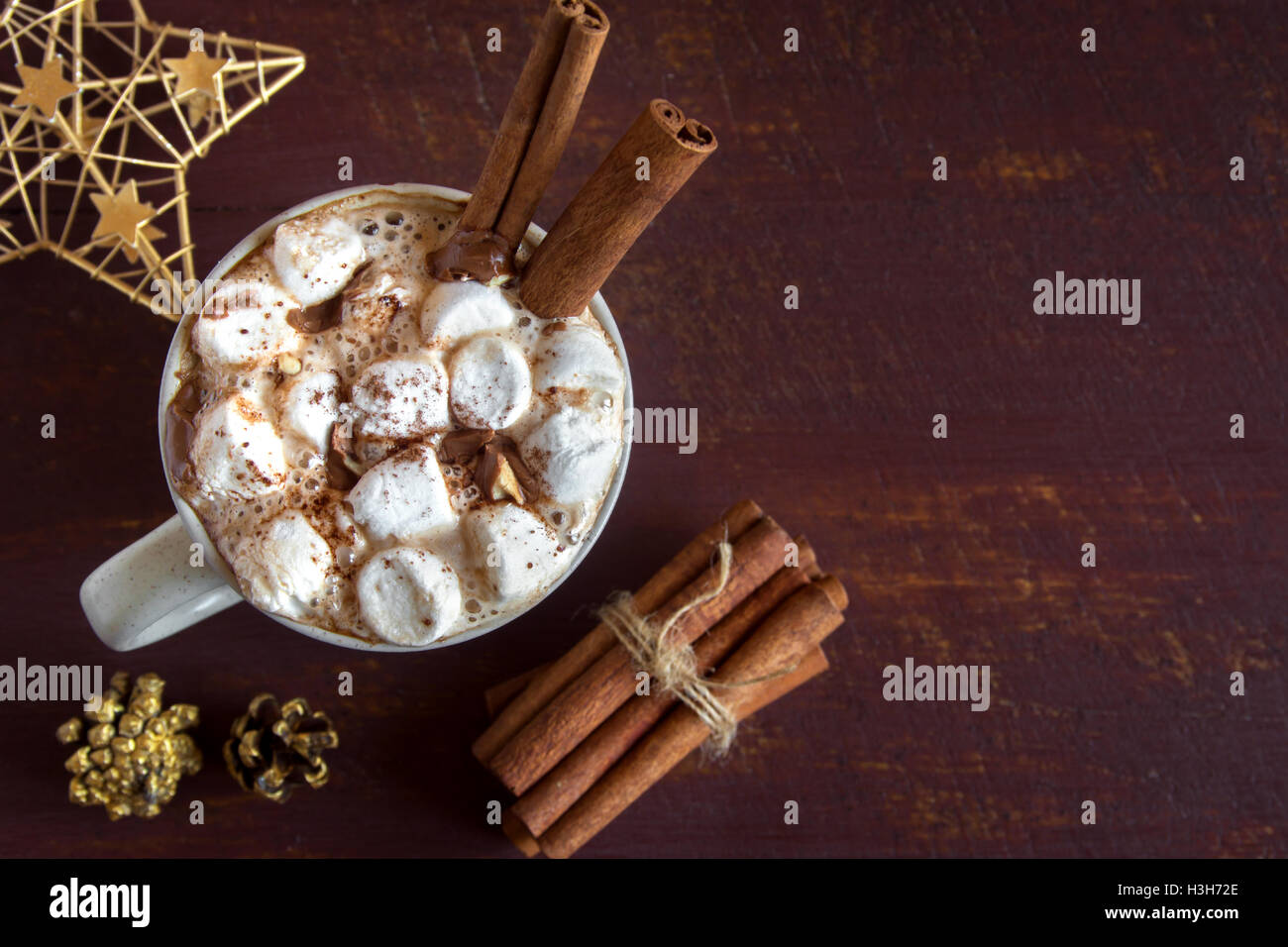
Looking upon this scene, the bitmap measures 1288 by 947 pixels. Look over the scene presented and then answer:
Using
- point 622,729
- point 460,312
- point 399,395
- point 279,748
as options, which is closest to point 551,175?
point 460,312

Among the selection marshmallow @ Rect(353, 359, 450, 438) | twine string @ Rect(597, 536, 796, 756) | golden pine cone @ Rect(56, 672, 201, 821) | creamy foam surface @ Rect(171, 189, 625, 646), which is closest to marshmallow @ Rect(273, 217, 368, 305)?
creamy foam surface @ Rect(171, 189, 625, 646)

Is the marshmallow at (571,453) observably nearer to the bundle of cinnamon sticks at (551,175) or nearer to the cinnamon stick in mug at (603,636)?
the bundle of cinnamon sticks at (551,175)

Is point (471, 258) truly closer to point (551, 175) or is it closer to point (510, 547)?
point (551, 175)

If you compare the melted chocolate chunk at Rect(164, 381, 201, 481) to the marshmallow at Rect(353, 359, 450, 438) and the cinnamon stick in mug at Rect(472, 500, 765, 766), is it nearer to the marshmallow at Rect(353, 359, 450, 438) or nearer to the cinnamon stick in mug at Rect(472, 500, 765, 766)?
the marshmallow at Rect(353, 359, 450, 438)

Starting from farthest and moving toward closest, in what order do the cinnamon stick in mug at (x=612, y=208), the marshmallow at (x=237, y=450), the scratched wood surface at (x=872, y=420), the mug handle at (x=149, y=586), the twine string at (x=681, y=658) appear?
the scratched wood surface at (x=872, y=420), the twine string at (x=681, y=658), the mug handle at (x=149, y=586), the marshmallow at (x=237, y=450), the cinnamon stick in mug at (x=612, y=208)

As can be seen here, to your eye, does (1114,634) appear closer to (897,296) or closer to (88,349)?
(897,296)

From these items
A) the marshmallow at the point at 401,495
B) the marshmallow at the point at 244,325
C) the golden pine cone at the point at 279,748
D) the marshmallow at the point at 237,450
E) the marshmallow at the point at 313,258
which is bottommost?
the golden pine cone at the point at 279,748

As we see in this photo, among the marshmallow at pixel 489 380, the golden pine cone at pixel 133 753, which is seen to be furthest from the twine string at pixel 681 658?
the golden pine cone at pixel 133 753

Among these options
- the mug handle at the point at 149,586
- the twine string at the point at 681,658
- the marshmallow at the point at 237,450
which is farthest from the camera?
the twine string at the point at 681,658
